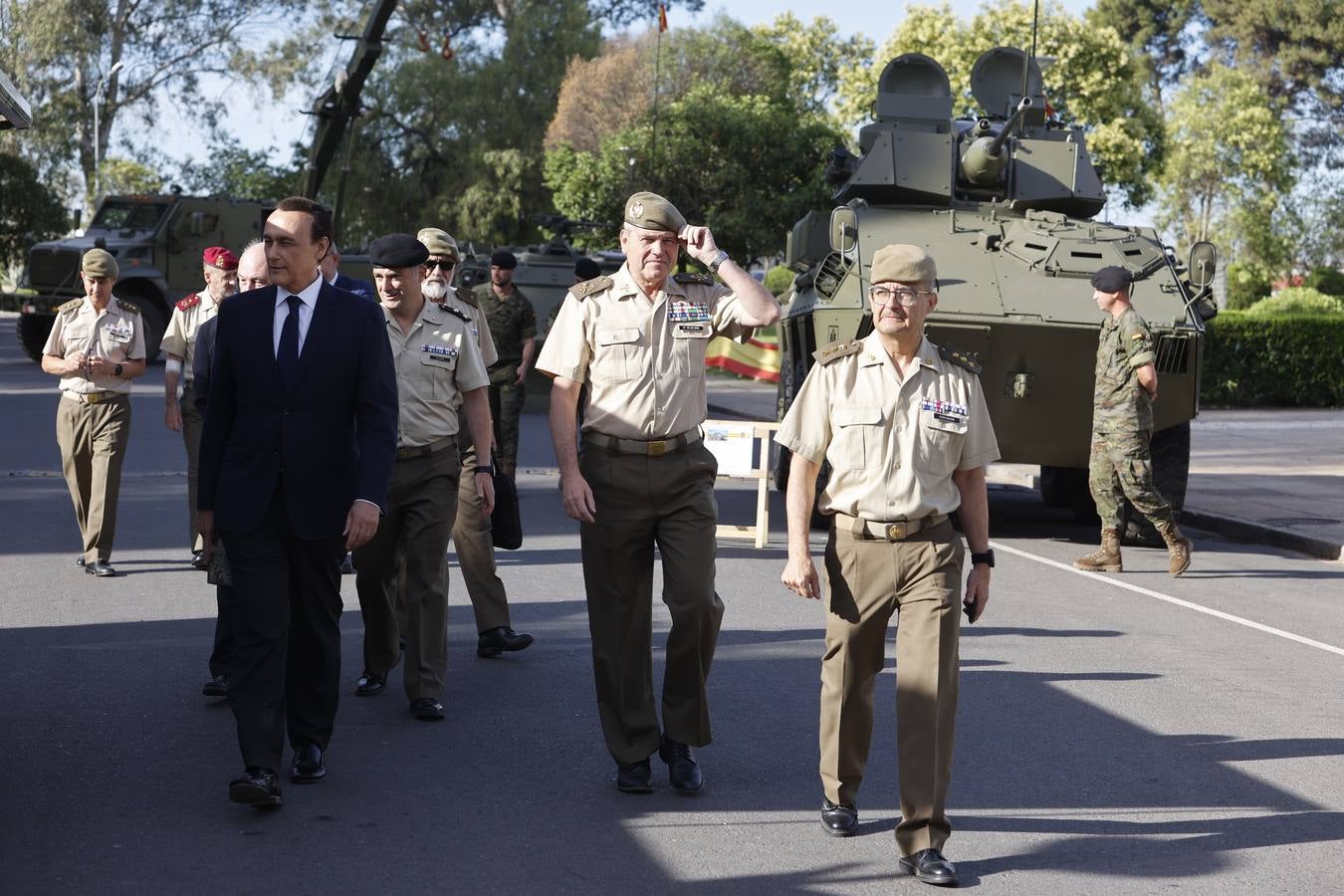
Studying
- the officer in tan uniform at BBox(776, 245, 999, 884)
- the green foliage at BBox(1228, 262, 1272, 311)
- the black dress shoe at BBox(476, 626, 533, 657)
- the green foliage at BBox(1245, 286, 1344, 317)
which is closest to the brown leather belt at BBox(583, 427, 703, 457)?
the officer in tan uniform at BBox(776, 245, 999, 884)

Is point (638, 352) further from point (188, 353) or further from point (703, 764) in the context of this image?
point (188, 353)

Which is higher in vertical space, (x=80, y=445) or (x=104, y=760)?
(x=80, y=445)

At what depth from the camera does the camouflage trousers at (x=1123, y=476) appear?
37.0 ft

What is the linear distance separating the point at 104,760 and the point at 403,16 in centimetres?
6060

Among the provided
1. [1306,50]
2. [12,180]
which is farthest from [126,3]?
[1306,50]

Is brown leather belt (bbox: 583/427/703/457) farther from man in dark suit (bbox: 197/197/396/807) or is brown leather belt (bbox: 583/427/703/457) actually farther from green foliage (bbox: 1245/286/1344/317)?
green foliage (bbox: 1245/286/1344/317)

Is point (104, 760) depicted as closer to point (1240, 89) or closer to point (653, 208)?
point (653, 208)

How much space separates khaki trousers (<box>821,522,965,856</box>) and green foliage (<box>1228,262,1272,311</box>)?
5071 centimetres

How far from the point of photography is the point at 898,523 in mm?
5262

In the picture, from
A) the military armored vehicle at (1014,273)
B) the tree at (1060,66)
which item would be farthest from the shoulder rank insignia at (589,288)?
the tree at (1060,66)

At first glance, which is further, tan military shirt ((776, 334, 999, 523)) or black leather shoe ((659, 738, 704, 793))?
black leather shoe ((659, 738, 704, 793))

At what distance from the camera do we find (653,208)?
588 centimetres

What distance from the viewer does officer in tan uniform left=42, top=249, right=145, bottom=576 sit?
1025 cm

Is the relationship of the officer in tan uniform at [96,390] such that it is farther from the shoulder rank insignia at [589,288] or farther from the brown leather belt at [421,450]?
the shoulder rank insignia at [589,288]
